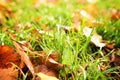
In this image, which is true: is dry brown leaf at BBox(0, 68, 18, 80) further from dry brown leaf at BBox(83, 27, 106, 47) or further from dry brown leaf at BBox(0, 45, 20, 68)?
dry brown leaf at BBox(83, 27, 106, 47)

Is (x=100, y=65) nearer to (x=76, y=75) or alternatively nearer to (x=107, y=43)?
(x=76, y=75)

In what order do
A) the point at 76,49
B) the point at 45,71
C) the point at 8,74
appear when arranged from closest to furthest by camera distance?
the point at 8,74 < the point at 45,71 < the point at 76,49

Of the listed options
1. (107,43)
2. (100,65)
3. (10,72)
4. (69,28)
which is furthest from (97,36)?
(10,72)

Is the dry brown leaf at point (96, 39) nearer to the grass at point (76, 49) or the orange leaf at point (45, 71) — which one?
the grass at point (76, 49)

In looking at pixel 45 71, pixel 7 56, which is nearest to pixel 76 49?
pixel 45 71

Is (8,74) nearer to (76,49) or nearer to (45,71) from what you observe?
(45,71)

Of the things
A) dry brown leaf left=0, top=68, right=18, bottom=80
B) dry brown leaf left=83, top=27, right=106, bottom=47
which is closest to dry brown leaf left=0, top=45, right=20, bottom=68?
dry brown leaf left=0, top=68, right=18, bottom=80
